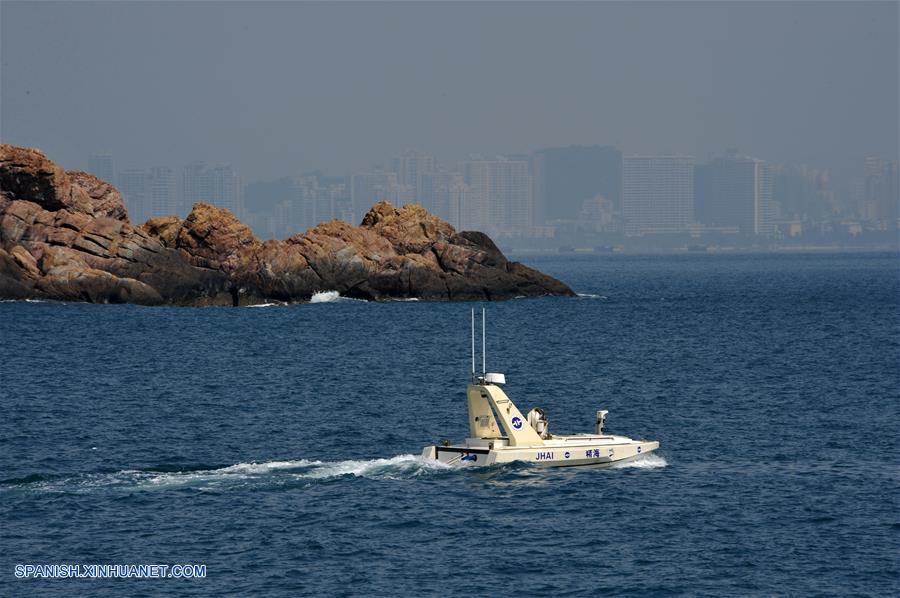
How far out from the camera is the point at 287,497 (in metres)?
42.8

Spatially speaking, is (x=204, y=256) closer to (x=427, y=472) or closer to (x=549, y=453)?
(x=427, y=472)

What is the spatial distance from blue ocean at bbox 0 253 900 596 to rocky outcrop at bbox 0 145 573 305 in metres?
26.8

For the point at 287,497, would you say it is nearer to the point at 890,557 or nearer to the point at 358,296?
the point at 890,557

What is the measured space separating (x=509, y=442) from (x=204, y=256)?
90505 mm

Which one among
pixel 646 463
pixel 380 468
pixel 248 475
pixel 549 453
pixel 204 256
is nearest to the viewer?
pixel 248 475

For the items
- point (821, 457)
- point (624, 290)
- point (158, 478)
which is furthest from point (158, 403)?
point (624, 290)

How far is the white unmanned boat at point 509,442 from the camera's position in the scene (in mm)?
45438

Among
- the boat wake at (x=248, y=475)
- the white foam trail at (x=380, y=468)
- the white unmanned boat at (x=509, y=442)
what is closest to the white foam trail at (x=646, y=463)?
the boat wake at (x=248, y=475)

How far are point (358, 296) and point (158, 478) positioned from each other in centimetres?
8902

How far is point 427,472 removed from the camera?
45438 millimetres

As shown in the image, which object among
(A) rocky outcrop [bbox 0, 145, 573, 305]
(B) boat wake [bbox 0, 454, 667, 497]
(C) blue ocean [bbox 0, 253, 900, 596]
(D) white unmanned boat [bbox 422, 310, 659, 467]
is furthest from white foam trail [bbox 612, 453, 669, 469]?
(A) rocky outcrop [bbox 0, 145, 573, 305]

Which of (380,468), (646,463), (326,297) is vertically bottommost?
(646,463)

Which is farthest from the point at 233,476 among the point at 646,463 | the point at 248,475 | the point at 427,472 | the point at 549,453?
the point at 646,463

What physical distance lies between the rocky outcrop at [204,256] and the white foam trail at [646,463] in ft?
263
